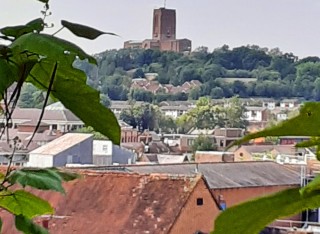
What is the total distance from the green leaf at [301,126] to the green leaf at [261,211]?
0.01 m

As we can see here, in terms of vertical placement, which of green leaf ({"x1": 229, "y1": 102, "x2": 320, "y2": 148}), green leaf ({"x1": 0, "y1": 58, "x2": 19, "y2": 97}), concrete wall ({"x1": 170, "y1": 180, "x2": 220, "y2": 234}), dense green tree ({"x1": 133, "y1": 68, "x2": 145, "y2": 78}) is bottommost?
concrete wall ({"x1": 170, "y1": 180, "x2": 220, "y2": 234})

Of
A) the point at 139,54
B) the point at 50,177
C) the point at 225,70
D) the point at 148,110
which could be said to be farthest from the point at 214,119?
the point at 50,177

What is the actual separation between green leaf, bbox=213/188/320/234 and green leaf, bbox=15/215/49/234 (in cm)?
12

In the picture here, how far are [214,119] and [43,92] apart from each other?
23.4ft

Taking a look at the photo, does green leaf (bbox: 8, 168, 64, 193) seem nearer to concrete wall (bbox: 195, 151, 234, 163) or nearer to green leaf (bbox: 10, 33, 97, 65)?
green leaf (bbox: 10, 33, 97, 65)

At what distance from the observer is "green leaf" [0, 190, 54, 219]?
263mm

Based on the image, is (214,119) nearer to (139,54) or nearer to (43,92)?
(139,54)

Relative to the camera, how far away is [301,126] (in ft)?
0.42

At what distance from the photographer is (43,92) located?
24 centimetres

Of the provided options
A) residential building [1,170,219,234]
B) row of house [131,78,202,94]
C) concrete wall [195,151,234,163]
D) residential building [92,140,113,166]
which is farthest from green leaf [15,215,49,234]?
concrete wall [195,151,234,163]

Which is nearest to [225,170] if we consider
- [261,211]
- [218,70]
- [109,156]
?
[109,156]

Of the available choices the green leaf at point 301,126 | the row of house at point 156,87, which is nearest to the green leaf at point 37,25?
the green leaf at point 301,126

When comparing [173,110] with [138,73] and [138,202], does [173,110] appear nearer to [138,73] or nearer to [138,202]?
[138,73]

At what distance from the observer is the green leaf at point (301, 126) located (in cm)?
13
